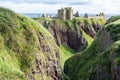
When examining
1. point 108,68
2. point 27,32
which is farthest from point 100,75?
point 27,32

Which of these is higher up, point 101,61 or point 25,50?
point 25,50

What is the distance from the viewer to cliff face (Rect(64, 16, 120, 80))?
9525cm

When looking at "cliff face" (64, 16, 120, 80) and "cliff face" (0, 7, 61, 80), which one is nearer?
"cliff face" (0, 7, 61, 80)

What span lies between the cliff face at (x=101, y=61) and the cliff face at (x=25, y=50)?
38.1 feet

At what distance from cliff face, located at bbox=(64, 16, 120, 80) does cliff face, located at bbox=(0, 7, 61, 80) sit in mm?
11599

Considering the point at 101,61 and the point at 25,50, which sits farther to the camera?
the point at 101,61

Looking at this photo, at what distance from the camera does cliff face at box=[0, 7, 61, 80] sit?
285 ft

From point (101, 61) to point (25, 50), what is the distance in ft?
69.6

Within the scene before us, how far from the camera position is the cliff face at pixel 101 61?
95.2 m

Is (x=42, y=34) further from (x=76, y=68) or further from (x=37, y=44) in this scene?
(x=76, y=68)

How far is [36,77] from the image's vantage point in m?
90.4

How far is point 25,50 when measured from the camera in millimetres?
92688

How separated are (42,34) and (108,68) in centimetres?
1870

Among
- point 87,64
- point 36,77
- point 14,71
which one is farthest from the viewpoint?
point 87,64
